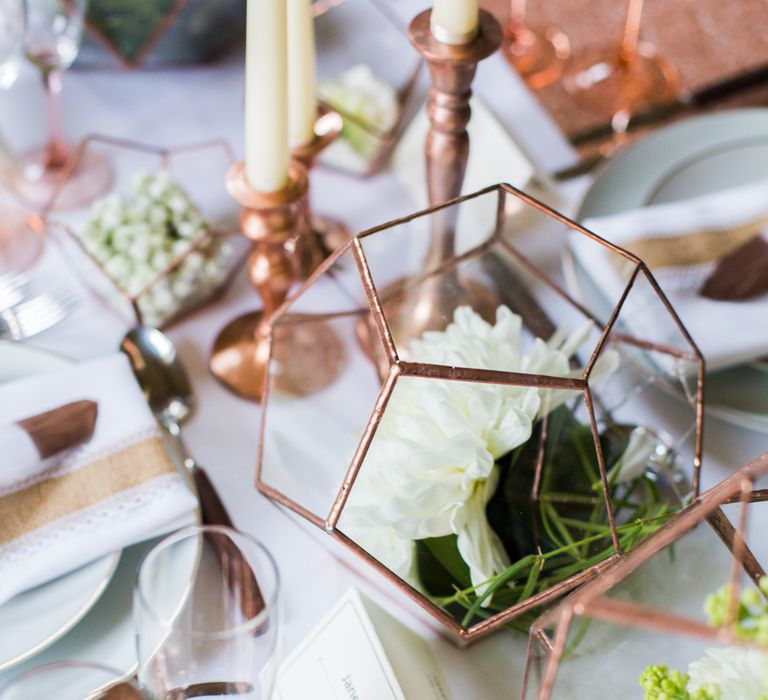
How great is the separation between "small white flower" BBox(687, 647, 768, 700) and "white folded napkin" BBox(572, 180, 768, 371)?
0.31 metres

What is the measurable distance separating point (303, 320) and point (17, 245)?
0.32 m

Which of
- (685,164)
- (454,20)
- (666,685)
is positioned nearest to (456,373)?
(666,685)

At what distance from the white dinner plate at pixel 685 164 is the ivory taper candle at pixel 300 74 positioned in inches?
10.3

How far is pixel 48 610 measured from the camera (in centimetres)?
53

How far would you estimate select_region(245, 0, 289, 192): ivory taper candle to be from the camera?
51 centimetres

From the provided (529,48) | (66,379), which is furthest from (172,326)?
(529,48)

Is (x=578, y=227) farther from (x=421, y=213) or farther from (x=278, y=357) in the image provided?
(x=278, y=357)

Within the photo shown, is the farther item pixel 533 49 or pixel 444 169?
pixel 533 49

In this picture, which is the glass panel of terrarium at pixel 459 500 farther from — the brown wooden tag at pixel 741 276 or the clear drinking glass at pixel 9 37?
the clear drinking glass at pixel 9 37

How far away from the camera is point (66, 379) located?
611mm

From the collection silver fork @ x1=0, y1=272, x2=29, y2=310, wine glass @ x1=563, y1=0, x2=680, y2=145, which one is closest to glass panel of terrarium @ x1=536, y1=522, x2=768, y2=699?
silver fork @ x1=0, y1=272, x2=29, y2=310

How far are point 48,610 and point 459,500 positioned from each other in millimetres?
267

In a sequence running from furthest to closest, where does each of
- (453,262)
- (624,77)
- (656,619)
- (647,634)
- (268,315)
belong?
(624,77)
(268,315)
(453,262)
(647,634)
(656,619)

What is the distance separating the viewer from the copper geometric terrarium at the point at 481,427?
0.45 m
